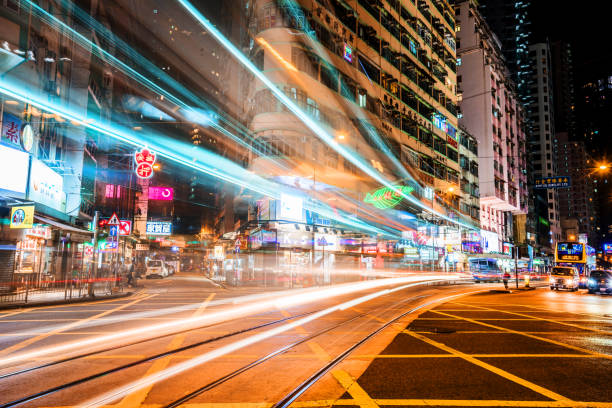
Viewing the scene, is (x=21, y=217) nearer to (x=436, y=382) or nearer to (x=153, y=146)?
(x=436, y=382)

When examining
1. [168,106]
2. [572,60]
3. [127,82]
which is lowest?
[127,82]

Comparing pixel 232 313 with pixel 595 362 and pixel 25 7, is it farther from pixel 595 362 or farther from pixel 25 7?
pixel 25 7

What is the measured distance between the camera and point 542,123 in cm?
12069

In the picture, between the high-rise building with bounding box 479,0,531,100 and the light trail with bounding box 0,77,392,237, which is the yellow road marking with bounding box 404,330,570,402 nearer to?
the light trail with bounding box 0,77,392,237

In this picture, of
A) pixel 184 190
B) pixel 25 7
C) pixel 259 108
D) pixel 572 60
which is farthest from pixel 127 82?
pixel 572 60

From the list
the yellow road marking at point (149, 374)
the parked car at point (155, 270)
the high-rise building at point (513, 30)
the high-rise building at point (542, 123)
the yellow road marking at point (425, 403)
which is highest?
the high-rise building at point (513, 30)

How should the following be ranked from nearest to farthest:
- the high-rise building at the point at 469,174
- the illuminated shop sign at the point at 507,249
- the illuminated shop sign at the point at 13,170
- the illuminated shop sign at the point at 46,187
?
the illuminated shop sign at the point at 13,170, the illuminated shop sign at the point at 46,187, the high-rise building at the point at 469,174, the illuminated shop sign at the point at 507,249

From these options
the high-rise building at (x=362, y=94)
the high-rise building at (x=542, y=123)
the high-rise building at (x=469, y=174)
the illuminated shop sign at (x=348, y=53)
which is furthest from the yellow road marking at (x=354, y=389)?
the high-rise building at (x=542, y=123)

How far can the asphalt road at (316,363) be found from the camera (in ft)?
18.2

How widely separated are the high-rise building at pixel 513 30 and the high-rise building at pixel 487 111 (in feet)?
126

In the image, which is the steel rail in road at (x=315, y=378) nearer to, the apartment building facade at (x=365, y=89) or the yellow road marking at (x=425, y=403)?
the yellow road marking at (x=425, y=403)

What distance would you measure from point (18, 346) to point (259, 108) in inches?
1068

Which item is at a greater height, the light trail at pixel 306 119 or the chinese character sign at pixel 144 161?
the light trail at pixel 306 119

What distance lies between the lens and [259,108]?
111 ft
